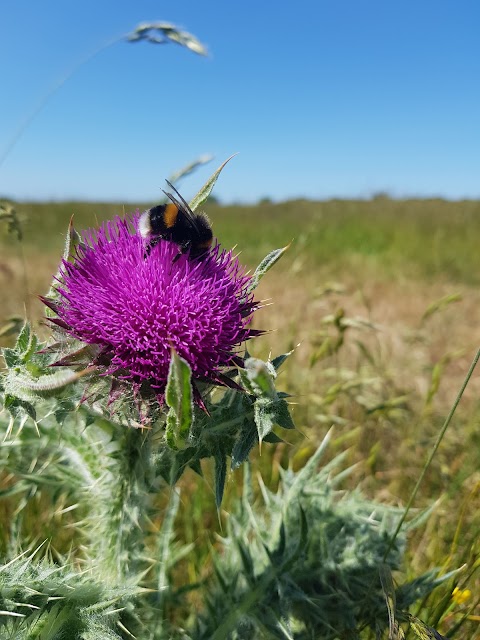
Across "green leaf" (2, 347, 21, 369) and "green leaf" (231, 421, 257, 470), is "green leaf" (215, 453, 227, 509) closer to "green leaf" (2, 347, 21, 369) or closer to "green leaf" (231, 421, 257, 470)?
"green leaf" (231, 421, 257, 470)

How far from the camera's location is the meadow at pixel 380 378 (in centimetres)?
279

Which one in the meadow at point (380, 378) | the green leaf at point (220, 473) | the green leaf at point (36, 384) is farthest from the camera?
the meadow at point (380, 378)

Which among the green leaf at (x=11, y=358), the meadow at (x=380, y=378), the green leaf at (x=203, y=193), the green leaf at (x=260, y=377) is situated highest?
the green leaf at (x=203, y=193)

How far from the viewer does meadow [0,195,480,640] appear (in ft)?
9.15

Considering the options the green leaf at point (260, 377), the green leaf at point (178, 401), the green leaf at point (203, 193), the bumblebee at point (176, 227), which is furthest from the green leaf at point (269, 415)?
the green leaf at point (203, 193)

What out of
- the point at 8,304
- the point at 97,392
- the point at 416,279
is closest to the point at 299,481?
the point at 97,392

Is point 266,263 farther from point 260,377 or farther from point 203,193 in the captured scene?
point 260,377

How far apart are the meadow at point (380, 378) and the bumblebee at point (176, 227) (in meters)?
0.23

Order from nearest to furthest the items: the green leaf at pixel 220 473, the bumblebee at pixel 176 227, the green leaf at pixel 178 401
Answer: the green leaf at pixel 178 401, the green leaf at pixel 220 473, the bumblebee at pixel 176 227

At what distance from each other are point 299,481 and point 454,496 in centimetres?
157

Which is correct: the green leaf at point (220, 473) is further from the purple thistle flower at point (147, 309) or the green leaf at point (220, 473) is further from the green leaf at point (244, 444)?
the purple thistle flower at point (147, 309)

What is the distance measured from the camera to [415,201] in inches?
927

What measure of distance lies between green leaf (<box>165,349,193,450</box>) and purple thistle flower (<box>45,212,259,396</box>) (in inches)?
8.9

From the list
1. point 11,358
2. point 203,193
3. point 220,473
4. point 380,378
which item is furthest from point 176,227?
point 380,378
